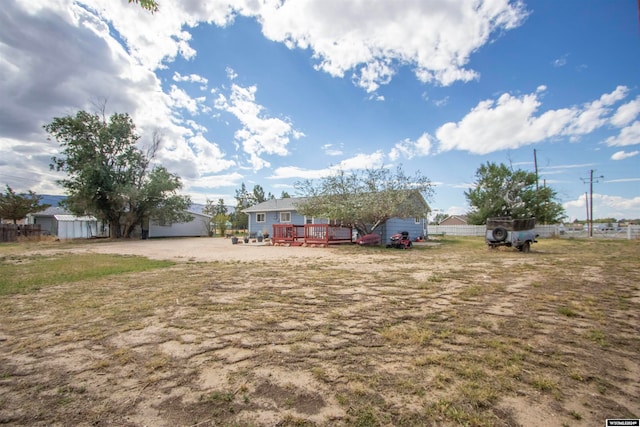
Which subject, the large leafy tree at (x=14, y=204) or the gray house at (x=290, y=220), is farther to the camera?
the large leafy tree at (x=14, y=204)

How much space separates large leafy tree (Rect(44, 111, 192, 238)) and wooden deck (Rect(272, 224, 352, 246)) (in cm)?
1306

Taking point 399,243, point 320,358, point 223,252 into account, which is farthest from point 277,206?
point 320,358

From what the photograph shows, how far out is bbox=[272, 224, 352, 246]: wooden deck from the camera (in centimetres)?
1639

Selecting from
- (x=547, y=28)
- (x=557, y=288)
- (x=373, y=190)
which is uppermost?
(x=547, y=28)

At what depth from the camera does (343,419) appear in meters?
1.80

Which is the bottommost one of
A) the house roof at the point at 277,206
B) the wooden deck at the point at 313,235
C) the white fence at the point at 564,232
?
the white fence at the point at 564,232

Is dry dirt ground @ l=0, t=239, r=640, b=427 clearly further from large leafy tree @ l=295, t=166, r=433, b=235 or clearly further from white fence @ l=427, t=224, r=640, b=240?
white fence @ l=427, t=224, r=640, b=240

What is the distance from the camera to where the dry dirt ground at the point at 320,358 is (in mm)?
1888

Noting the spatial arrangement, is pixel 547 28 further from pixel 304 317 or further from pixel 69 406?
pixel 69 406

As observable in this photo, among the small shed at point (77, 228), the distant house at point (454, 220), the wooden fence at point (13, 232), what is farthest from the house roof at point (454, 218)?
the wooden fence at point (13, 232)

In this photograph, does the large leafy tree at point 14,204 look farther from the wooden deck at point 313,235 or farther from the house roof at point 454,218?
the house roof at point 454,218

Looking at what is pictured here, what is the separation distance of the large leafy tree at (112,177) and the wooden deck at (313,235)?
13.1 meters

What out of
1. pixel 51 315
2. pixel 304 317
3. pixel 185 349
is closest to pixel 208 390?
pixel 185 349

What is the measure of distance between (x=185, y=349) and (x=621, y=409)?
135 inches
